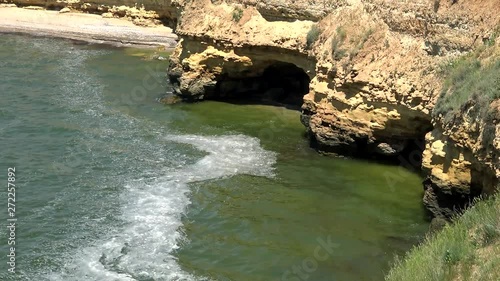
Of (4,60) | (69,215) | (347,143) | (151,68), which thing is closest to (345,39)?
(347,143)

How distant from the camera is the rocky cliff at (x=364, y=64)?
1820 centimetres

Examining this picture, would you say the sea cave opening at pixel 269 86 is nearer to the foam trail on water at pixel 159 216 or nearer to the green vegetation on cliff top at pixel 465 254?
the foam trail on water at pixel 159 216

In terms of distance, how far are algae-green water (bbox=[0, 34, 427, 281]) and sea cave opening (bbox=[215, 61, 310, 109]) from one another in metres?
0.92

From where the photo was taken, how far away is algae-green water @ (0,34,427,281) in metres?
16.2

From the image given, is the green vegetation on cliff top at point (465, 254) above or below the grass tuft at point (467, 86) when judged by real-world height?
below

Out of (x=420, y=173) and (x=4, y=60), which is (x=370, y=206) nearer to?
(x=420, y=173)

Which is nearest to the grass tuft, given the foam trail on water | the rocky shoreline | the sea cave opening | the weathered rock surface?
the foam trail on water

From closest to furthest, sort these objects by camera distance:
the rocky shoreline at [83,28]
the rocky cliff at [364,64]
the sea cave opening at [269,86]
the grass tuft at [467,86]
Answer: the grass tuft at [467,86], the rocky cliff at [364,64], the sea cave opening at [269,86], the rocky shoreline at [83,28]

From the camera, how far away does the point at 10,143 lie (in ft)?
79.6

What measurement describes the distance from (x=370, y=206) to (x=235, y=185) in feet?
14.5

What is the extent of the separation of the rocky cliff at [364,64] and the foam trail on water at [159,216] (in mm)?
2865

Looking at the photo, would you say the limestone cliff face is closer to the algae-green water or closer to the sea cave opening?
the algae-green water

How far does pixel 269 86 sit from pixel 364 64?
8890 mm

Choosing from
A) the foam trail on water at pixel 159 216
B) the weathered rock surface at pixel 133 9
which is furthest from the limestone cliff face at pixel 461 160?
the weathered rock surface at pixel 133 9
